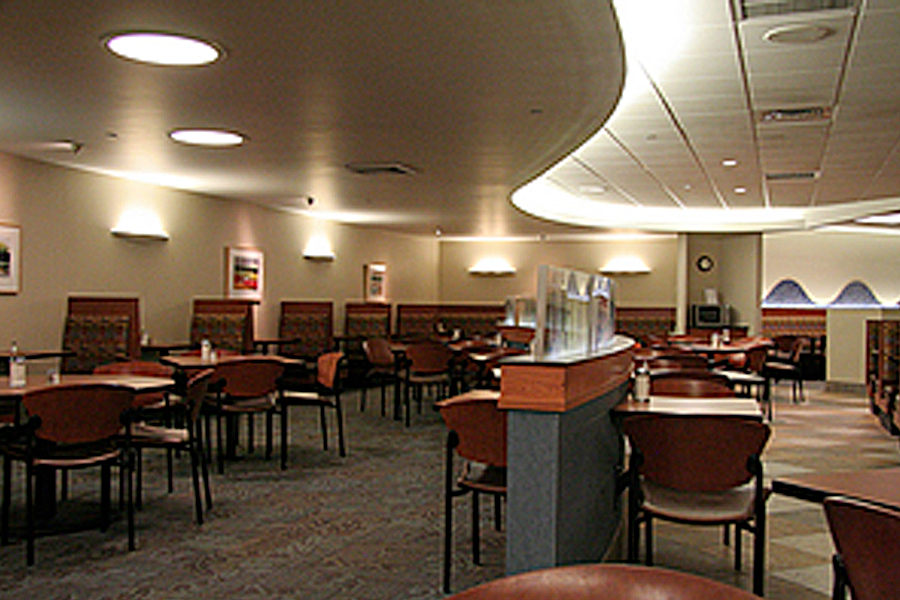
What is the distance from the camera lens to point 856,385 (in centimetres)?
1255

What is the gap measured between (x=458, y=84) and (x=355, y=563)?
3.08m

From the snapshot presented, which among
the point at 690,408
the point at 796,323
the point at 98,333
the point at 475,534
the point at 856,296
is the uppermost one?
the point at 856,296

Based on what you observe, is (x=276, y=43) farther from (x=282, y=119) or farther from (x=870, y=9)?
(x=870, y=9)

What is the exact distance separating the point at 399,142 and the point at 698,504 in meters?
4.45

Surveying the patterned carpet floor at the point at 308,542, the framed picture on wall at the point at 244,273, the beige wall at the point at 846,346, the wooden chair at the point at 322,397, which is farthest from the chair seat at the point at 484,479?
the beige wall at the point at 846,346

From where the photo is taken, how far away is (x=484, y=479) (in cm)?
371

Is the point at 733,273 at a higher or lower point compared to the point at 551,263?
lower

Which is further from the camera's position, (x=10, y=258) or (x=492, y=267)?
(x=492, y=267)

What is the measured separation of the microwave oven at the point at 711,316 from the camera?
14.6 metres

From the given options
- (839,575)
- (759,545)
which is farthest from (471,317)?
(839,575)

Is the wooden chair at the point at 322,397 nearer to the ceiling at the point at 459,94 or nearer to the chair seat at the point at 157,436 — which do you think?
the chair seat at the point at 157,436

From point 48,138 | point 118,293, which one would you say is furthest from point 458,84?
point 118,293

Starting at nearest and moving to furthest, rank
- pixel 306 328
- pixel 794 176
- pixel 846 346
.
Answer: pixel 794 176
pixel 306 328
pixel 846 346

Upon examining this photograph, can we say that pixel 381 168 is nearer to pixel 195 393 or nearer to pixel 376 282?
pixel 195 393
